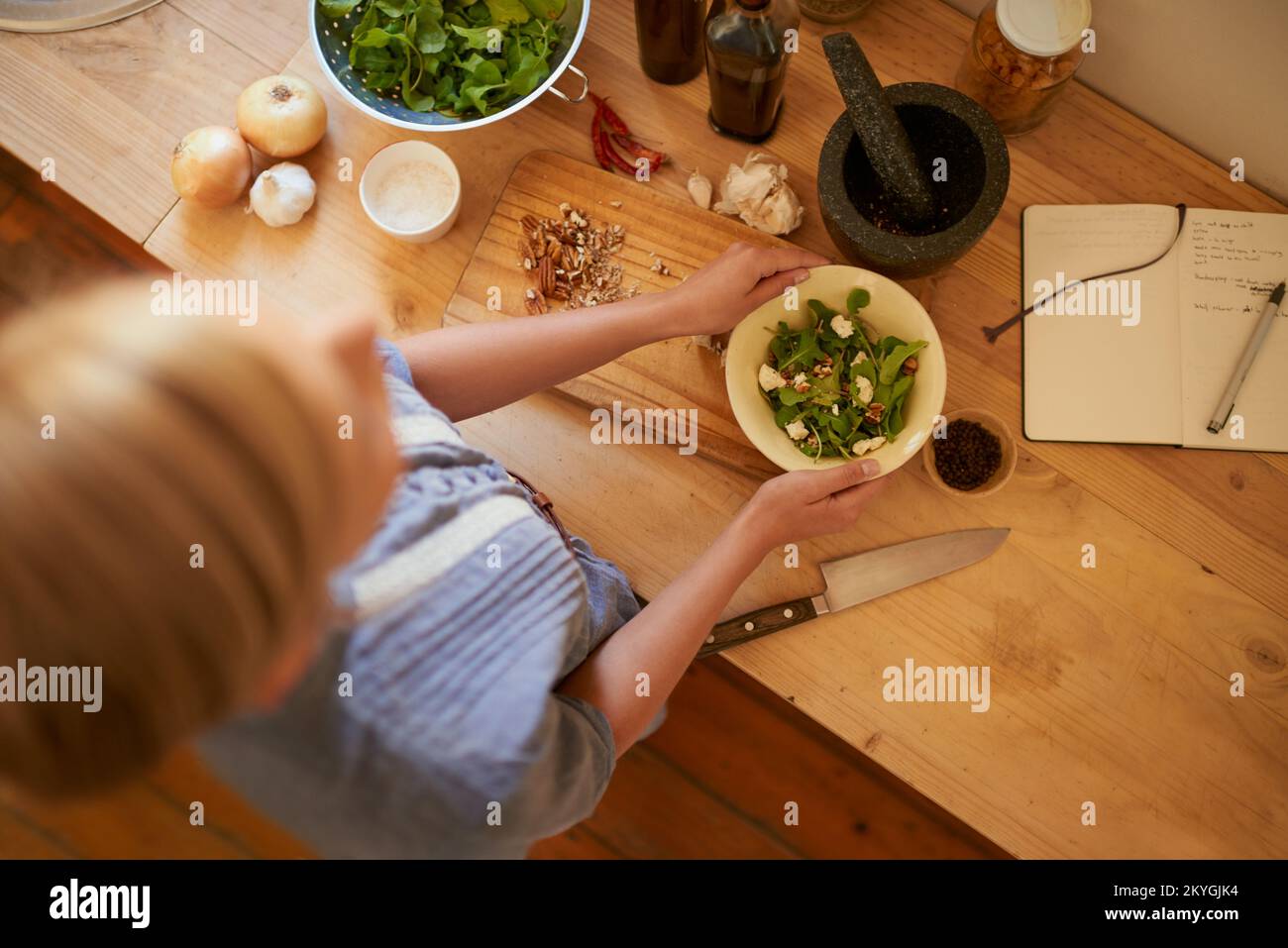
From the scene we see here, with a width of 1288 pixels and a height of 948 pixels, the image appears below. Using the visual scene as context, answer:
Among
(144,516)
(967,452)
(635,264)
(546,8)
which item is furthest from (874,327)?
(144,516)

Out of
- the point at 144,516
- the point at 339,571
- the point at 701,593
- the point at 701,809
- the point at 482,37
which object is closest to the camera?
the point at 144,516

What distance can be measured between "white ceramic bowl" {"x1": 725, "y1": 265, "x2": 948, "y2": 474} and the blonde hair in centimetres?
51

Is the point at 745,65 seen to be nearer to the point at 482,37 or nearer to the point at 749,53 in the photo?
the point at 749,53

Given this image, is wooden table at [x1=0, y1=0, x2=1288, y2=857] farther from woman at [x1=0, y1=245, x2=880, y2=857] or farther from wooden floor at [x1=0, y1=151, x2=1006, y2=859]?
wooden floor at [x1=0, y1=151, x2=1006, y2=859]

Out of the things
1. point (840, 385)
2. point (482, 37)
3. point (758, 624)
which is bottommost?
point (758, 624)

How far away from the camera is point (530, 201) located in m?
1.04

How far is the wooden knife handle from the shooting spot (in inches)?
37.0

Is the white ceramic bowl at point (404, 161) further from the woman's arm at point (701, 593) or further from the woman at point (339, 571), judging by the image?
the woman's arm at point (701, 593)

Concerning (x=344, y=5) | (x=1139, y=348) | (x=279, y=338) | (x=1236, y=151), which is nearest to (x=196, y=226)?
(x=344, y=5)

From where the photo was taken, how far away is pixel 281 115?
1006mm

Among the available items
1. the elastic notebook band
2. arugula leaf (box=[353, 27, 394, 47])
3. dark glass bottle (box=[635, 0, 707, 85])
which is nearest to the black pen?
the elastic notebook band

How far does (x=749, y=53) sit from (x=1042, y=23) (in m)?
0.29
